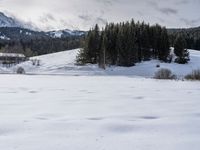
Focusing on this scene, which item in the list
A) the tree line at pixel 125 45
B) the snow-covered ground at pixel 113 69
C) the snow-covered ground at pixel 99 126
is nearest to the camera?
the snow-covered ground at pixel 99 126

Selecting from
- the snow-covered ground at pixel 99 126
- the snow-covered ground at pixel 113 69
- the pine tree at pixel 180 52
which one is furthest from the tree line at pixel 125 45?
the snow-covered ground at pixel 99 126

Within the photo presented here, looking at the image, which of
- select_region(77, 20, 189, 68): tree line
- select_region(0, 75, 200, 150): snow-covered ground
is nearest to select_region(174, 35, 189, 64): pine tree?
select_region(77, 20, 189, 68): tree line

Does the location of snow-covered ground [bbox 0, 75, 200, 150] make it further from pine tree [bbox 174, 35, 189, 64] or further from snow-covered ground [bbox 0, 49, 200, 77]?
pine tree [bbox 174, 35, 189, 64]

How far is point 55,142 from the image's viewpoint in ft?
25.2

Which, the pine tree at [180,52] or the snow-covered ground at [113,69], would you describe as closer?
the snow-covered ground at [113,69]

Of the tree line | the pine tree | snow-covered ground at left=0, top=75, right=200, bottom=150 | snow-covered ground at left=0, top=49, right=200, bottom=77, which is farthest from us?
the pine tree

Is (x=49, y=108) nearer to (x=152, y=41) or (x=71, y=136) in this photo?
(x=71, y=136)

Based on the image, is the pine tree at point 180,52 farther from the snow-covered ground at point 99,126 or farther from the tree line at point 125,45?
the snow-covered ground at point 99,126

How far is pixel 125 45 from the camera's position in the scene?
88.1m

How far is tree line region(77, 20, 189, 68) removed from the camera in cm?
8856

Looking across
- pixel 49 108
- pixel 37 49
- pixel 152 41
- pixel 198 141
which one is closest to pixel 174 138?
pixel 198 141

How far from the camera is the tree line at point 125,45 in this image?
291 feet

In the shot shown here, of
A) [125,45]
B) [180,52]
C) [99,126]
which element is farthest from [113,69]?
[99,126]

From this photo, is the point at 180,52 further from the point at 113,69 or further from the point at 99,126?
the point at 99,126
